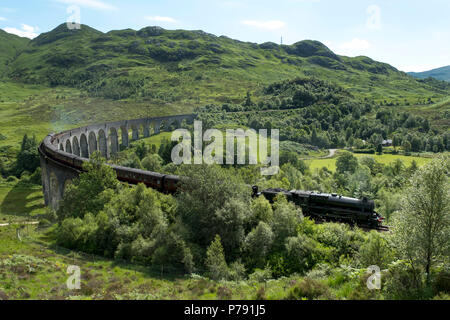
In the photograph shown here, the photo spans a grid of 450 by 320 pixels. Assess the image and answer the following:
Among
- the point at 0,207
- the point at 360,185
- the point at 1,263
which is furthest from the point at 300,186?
the point at 0,207

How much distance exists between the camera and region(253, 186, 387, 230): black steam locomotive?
94.4 feet

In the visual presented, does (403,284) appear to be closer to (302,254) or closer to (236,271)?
(302,254)

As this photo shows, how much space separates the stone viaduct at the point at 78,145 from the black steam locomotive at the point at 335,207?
2093 cm

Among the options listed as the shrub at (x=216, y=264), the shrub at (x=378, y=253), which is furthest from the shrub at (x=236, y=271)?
the shrub at (x=378, y=253)

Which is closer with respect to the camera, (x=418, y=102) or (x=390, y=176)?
(x=390, y=176)

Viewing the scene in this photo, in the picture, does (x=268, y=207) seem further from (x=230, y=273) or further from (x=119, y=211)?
(x=119, y=211)

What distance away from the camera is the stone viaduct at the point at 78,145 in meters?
50.5

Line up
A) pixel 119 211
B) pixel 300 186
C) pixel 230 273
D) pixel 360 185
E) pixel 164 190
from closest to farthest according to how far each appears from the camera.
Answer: pixel 230 273, pixel 119 211, pixel 164 190, pixel 300 186, pixel 360 185

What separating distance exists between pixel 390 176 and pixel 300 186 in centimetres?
3003

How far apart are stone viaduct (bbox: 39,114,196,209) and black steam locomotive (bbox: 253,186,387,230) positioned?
Answer: 2093cm

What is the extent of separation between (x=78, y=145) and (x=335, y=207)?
76997mm

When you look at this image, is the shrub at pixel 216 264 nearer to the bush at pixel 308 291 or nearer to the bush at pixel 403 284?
the bush at pixel 308 291
